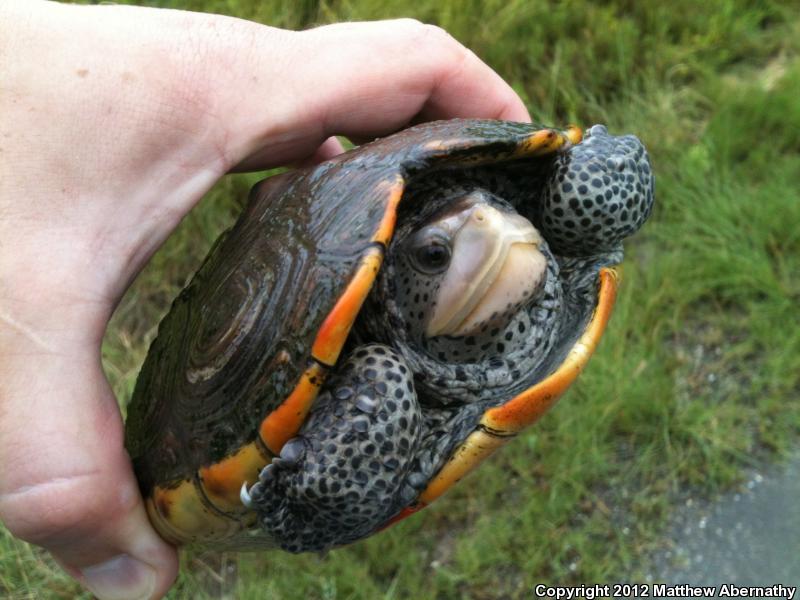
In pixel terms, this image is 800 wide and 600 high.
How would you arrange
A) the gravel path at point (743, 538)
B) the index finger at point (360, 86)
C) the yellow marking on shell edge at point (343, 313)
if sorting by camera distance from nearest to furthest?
the yellow marking on shell edge at point (343, 313)
the index finger at point (360, 86)
the gravel path at point (743, 538)

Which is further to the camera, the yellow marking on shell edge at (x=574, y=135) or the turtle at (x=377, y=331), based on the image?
the yellow marking on shell edge at (x=574, y=135)

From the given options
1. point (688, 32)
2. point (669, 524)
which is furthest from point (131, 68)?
point (688, 32)

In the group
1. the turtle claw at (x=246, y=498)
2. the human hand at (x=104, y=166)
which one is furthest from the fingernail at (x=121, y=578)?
the turtle claw at (x=246, y=498)

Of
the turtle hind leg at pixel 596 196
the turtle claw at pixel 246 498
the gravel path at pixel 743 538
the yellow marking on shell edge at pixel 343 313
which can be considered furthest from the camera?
the gravel path at pixel 743 538

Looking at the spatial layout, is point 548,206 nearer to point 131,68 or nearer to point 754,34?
point 131,68

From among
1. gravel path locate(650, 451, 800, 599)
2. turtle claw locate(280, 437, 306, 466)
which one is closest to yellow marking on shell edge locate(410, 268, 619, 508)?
turtle claw locate(280, 437, 306, 466)

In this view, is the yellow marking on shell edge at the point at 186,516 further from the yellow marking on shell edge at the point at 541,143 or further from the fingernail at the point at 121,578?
the yellow marking on shell edge at the point at 541,143

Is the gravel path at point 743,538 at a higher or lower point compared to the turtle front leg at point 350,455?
lower

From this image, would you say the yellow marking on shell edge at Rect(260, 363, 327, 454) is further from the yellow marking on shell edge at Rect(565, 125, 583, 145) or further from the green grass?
the green grass
